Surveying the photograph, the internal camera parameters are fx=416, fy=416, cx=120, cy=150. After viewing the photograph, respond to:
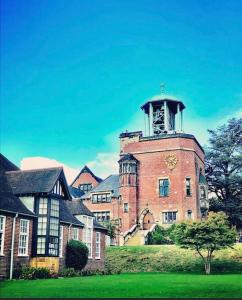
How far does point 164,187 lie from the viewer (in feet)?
141

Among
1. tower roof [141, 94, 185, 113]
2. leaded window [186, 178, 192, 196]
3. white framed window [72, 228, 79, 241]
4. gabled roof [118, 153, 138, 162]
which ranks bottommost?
white framed window [72, 228, 79, 241]

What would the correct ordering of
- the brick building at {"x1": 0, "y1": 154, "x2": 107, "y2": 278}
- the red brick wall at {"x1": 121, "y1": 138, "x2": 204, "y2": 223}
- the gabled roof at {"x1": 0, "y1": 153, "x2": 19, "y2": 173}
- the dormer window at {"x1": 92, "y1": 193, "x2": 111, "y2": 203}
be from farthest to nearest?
1. the dormer window at {"x1": 92, "y1": 193, "x2": 111, "y2": 203}
2. the red brick wall at {"x1": 121, "y1": 138, "x2": 204, "y2": 223}
3. the gabled roof at {"x1": 0, "y1": 153, "x2": 19, "y2": 173}
4. the brick building at {"x1": 0, "y1": 154, "x2": 107, "y2": 278}

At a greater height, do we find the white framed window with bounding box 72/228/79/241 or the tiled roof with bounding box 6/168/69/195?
the tiled roof with bounding box 6/168/69/195

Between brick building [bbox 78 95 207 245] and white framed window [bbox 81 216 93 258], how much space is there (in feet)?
41.5

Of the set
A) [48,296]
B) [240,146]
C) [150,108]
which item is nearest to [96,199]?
[150,108]

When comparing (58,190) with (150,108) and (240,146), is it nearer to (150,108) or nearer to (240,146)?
(150,108)

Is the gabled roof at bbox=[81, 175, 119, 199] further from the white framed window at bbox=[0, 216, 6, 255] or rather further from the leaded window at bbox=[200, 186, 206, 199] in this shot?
the white framed window at bbox=[0, 216, 6, 255]

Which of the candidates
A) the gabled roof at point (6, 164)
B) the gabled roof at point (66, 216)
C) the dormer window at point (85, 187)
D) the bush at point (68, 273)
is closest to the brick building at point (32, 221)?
the gabled roof at point (66, 216)

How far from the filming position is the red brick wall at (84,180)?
5472 cm

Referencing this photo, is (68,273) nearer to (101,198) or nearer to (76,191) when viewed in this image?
(101,198)

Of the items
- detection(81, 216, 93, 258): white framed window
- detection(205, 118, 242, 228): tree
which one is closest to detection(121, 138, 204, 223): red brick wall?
detection(205, 118, 242, 228): tree

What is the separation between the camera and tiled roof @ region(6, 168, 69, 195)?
70.7 feet

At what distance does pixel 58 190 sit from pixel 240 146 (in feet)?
104

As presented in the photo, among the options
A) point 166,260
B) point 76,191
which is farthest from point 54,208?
point 76,191
